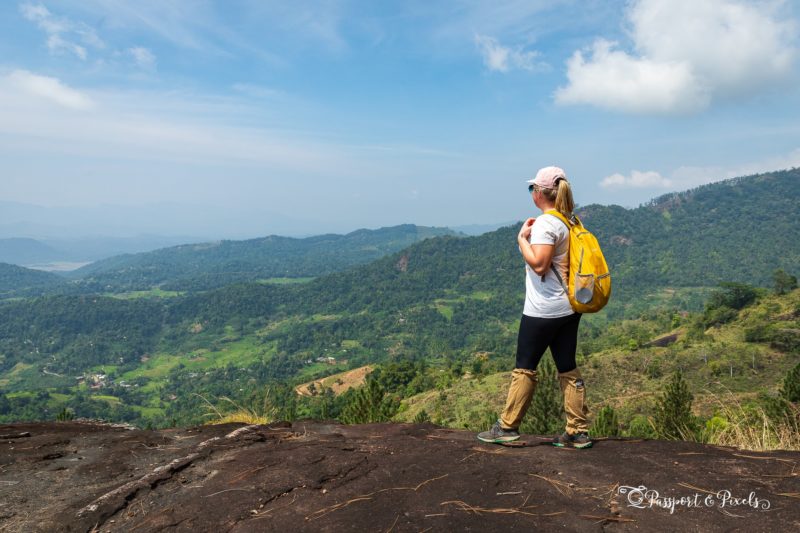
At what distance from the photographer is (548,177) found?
4012mm

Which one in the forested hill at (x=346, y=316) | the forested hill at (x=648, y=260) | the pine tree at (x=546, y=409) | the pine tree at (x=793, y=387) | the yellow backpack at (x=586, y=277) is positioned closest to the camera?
the yellow backpack at (x=586, y=277)

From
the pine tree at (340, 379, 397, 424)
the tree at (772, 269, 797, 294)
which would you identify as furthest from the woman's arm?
the tree at (772, 269, 797, 294)

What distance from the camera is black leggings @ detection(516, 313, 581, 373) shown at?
12.9 ft

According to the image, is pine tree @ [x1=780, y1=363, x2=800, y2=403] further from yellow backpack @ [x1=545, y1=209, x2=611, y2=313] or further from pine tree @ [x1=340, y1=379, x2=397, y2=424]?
yellow backpack @ [x1=545, y1=209, x2=611, y2=313]

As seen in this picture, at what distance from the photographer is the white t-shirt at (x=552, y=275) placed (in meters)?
3.82

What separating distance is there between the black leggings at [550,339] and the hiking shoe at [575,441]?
0.65 meters

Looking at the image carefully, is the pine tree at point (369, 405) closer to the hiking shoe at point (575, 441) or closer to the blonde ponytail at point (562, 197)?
the hiking shoe at point (575, 441)

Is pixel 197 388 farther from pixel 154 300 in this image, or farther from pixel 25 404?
pixel 154 300

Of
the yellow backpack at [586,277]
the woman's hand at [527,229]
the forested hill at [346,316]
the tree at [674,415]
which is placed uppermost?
the woman's hand at [527,229]

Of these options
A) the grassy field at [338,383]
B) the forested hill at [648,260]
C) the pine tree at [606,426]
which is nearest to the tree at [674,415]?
the pine tree at [606,426]

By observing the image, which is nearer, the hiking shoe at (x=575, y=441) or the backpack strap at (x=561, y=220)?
the backpack strap at (x=561, y=220)

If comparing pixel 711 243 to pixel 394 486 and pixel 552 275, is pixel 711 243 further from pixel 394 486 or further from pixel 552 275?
pixel 394 486

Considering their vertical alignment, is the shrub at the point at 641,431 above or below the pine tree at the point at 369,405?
below

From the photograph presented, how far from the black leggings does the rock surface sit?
81 centimetres
